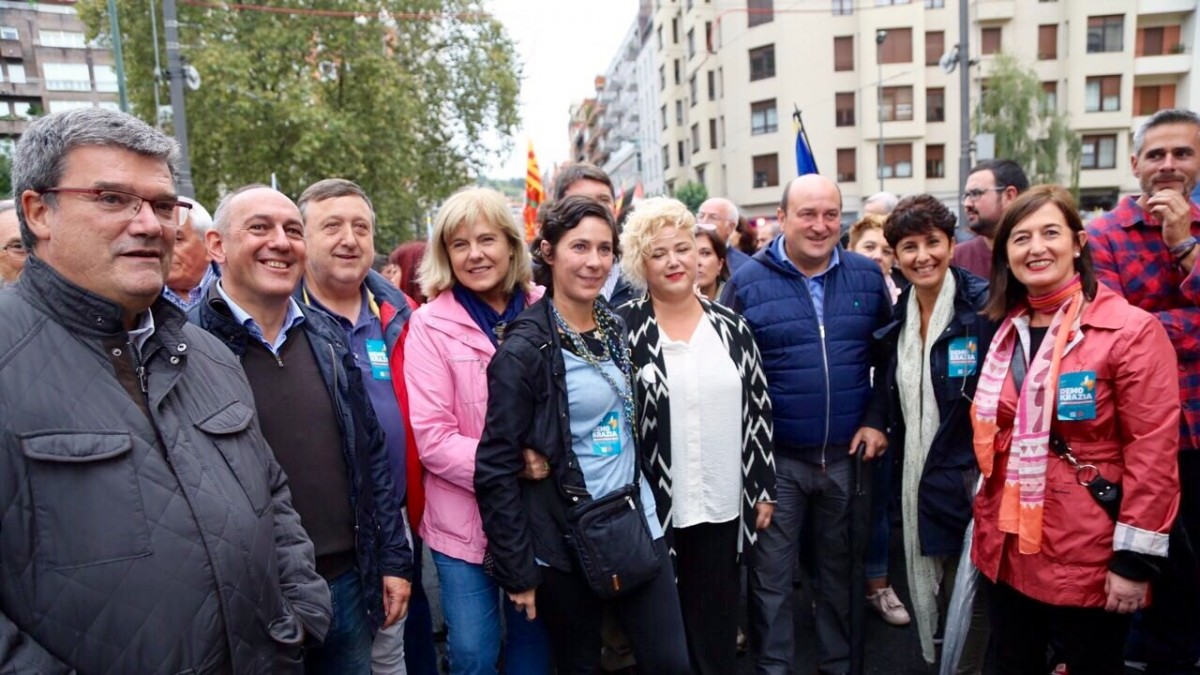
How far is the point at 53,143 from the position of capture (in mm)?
1551

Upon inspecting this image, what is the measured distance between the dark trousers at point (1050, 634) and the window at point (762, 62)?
3830 centimetres

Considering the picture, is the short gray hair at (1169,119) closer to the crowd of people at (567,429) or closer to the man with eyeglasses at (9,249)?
the crowd of people at (567,429)

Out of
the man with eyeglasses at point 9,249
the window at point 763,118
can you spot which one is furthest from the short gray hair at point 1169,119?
the window at point 763,118

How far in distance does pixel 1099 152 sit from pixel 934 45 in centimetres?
1118

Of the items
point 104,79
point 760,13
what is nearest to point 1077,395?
point 760,13

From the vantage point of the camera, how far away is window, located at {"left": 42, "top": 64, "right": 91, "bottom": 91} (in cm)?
3975

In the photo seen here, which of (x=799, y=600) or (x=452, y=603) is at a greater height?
(x=452, y=603)

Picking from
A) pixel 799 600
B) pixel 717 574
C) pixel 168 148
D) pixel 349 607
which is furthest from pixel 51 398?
pixel 799 600

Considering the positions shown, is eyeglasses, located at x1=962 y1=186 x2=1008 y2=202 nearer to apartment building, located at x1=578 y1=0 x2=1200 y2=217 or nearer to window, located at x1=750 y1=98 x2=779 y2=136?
apartment building, located at x1=578 y1=0 x2=1200 y2=217

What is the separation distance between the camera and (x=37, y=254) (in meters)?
1.58

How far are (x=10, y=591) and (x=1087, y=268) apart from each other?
343 centimetres

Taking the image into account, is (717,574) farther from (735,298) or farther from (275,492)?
(275,492)

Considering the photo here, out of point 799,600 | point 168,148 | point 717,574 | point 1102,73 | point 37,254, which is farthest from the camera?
point 1102,73

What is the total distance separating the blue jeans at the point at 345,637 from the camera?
7.99ft
